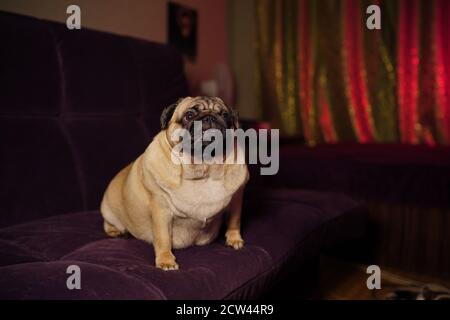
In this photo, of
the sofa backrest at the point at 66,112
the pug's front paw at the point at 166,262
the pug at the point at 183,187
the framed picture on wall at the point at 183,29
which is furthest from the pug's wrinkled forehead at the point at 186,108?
the framed picture on wall at the point at 183,29

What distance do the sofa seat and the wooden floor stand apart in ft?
0.96

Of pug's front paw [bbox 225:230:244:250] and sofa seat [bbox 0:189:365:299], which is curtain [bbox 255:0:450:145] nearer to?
sofa seat [bbox 0:189:365:299]

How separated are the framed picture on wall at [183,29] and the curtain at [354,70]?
2.66 ft

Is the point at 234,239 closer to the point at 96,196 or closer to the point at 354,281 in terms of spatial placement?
the point at 96,196

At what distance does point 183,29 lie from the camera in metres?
3.34

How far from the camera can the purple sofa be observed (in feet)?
3.07

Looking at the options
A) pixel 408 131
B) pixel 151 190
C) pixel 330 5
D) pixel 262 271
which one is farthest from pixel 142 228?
pixel 330 5

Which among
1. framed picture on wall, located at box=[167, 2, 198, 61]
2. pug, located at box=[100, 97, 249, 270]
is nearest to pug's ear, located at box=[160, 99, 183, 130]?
pug, located at box=[100, 97, 249, 270]

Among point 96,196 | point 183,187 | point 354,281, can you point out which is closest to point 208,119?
point 183,187

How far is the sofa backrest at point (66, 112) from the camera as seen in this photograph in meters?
1.47

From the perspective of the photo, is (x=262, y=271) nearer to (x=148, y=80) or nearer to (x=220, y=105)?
(x=220, y=105)

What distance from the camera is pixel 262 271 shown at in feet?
3.58

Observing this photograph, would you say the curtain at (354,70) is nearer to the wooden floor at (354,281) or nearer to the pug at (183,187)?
the wooden floor at (354,281)
